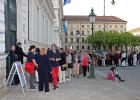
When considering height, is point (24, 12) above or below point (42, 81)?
above

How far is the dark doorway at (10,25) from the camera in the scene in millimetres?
15925

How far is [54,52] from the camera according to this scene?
1756cm

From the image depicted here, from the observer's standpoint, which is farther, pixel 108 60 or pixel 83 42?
pixel 83 42

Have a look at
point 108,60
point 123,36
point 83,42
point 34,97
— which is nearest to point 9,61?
point 34,97

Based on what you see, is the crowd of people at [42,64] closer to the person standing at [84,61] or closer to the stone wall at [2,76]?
the stone wall at [2,76]

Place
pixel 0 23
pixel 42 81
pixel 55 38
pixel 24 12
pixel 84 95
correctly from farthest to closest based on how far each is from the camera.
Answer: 1. pixel 55 38
2. pixel 24 12
3. pixel 42 81
4. pixel 84 95
5. pixel 0 23

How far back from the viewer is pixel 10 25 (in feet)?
55.4

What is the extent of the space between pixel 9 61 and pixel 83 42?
150146mm

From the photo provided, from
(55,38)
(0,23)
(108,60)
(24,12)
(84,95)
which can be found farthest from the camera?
(55,38)

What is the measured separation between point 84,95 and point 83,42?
152308mm

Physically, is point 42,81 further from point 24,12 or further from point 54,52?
point 24,12

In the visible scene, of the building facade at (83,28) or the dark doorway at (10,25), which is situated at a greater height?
the building facade at (83,28)

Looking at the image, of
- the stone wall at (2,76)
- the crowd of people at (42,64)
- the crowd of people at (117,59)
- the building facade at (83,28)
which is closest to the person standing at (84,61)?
the crowd of people at (42,64)

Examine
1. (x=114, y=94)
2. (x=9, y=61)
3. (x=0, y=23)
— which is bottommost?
(x=114, y=94)
